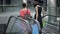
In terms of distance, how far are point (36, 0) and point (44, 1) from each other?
39cm

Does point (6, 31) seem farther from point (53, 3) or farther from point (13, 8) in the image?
point (13, 8)

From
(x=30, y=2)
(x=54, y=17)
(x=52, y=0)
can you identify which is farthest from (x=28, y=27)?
(x=30, y=2)

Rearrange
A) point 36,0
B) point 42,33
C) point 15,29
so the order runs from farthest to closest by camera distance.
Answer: point 36,0 < point 15,29 < point 42,33

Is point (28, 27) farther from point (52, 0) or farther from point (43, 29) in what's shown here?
point (52, 0)

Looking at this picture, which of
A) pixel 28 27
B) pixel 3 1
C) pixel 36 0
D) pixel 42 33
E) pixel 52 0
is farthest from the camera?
pixel 3 1

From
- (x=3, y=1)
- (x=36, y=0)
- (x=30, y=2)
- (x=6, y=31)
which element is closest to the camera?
(x=6, y=31)

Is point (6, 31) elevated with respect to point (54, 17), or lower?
lower

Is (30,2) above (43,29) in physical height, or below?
above

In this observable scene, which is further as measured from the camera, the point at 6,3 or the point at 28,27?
the point at 6,3

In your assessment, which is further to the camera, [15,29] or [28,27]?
[15,29]

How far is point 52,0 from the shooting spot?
6.69m

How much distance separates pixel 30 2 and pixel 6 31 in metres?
2.85

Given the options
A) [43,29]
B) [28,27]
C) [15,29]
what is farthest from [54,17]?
[15,29]

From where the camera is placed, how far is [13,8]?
1190 cm
